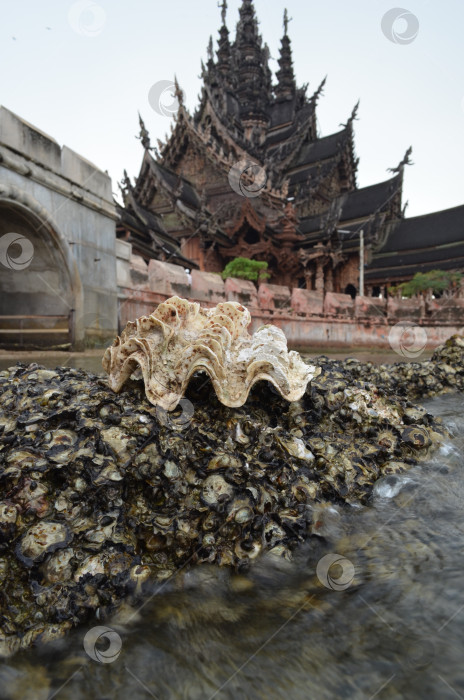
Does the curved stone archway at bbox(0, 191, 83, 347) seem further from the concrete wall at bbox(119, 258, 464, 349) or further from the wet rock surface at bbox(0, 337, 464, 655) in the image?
the wet rock surface at bbox(0, 337, 464, 655)

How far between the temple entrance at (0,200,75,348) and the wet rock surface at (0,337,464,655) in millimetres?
Result: 3094

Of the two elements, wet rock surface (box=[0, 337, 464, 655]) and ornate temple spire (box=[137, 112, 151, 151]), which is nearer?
wet rock surface (box=[0, 337, 464, 655])

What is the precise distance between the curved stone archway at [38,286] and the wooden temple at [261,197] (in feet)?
33.0

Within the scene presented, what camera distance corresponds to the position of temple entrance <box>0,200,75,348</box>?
19.9 ft

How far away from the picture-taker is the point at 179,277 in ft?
29.3

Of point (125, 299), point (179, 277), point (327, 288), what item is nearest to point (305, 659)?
point (125, 299)

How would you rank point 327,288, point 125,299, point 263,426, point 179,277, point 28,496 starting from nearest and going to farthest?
1. point 28,496
2. point 263,426
3. point 125,299
4. point 179,277
5. point 327,288

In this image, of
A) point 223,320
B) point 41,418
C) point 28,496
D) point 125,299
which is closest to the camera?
point 28,496

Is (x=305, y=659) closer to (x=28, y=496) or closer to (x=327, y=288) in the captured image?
(x=28, y=496)

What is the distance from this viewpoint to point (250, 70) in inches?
1391

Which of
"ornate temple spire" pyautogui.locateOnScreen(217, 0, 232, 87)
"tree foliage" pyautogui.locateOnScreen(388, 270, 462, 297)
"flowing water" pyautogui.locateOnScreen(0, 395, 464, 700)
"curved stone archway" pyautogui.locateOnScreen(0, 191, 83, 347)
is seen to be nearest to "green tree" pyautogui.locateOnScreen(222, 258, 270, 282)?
"tree foliage" pyautogui.locateOnScreen(388, 270, 462, 297)

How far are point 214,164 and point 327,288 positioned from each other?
1078 centimetres

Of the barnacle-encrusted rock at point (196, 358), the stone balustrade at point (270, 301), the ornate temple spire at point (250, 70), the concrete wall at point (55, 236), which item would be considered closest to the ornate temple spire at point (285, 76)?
the ornate temple spire at point (250, 70)

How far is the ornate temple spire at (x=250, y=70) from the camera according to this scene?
106 feet
